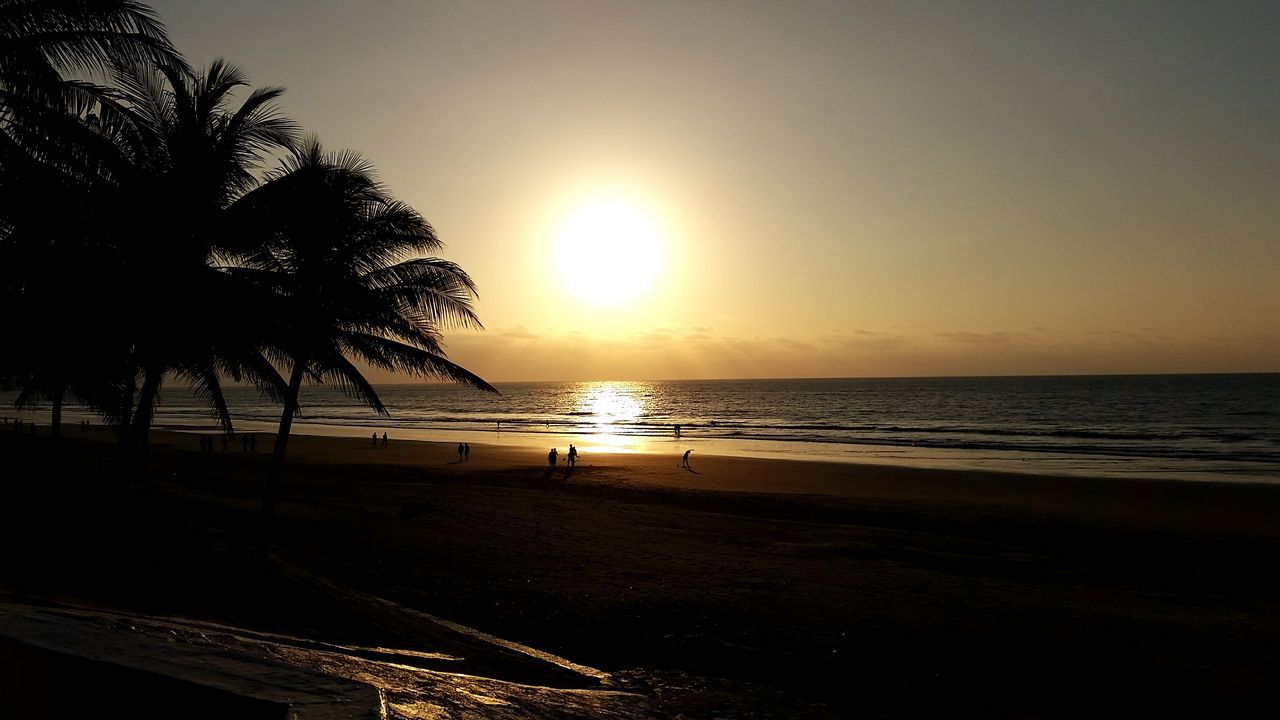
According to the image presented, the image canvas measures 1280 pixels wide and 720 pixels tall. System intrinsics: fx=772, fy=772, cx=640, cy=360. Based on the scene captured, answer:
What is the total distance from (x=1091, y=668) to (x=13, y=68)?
1403 centimetres

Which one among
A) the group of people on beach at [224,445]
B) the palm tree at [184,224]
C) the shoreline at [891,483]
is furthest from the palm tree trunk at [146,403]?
the group of people on beach at [224,445]

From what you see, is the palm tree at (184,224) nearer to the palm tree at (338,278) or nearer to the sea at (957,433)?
the palm tree at (338,278)

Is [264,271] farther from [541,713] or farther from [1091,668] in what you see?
[1091,668]

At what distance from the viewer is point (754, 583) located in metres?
11.9

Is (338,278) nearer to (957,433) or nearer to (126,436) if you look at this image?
(126,436)

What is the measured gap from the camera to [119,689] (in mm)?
2361

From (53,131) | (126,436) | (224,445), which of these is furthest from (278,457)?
(224,445)

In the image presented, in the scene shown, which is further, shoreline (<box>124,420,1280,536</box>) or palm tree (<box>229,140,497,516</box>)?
shoreline (<box>124,420,1280,536</box>)

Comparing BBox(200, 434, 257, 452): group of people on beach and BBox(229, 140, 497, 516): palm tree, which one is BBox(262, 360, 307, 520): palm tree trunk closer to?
BBox(229, 140, 497, 516): palm tree

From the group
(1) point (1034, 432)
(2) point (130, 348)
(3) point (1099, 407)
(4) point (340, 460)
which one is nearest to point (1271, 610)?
(2) point (130, 348)

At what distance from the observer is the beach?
750 cm

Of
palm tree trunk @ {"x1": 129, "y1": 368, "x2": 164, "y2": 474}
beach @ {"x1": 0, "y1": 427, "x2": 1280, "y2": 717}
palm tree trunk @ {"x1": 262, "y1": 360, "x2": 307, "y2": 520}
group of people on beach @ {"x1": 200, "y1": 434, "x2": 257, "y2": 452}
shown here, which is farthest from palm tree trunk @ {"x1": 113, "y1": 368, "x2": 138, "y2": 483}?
group of people on beach @ {"x1": 200, "y1": 434, "x2": 257, "y2": 452}

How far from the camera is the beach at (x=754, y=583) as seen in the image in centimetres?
750

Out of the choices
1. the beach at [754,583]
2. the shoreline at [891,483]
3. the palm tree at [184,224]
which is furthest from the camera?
the shoreline at [891,483]
